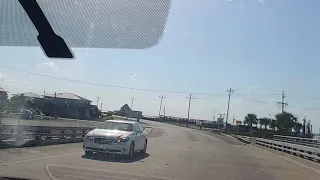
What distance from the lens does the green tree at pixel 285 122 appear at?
109938 millimetres

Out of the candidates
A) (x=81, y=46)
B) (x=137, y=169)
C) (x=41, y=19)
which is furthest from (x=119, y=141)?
(x=41, y=19)

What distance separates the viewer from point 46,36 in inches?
342

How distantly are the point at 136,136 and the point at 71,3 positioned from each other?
9.59 metres

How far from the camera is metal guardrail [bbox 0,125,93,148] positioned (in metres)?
18.5

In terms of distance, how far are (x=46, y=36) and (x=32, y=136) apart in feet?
42.8

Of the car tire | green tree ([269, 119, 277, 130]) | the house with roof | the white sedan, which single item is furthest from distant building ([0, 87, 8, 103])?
green tree ([269, 119, 277, 130])

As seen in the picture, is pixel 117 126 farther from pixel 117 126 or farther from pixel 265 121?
pixel 265 121

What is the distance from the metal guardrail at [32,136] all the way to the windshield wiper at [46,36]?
9.56m

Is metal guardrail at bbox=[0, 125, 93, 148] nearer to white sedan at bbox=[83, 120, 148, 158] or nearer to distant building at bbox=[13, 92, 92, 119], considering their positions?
white sedan at bbox=[83, 120, 148, 158]

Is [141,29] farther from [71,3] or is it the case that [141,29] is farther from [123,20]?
[71,3]

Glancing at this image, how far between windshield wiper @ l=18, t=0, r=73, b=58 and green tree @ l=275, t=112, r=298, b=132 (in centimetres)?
10440

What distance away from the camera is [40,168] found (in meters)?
11.9

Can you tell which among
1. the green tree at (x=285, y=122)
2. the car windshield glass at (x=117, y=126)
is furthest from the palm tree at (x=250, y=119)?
the car windshield glass at (x=117, y=126)

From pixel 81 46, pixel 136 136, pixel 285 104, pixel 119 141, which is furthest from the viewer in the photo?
pixel 285 104
